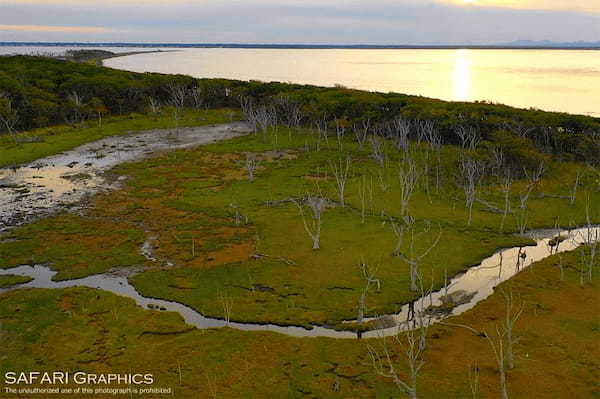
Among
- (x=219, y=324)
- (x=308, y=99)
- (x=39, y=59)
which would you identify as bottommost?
(x=219, y=324)

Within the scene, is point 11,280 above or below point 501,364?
below

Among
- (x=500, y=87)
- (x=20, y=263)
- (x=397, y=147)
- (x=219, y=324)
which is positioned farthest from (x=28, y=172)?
(x=500, y=87)

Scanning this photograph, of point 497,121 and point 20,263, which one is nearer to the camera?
point 20,263

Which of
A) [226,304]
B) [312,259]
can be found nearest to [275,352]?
[226,304]

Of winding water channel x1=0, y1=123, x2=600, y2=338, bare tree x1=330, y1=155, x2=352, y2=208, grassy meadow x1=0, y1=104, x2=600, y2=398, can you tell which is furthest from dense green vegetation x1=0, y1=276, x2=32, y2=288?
bare tree x1=330, y1=155, x2=352, y2=208

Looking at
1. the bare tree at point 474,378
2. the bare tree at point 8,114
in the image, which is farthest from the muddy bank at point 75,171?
the bare tree at point 474,378

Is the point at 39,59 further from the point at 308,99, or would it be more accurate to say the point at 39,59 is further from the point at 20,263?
the point at 20,263

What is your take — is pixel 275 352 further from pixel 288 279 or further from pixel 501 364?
pixel 501 364
